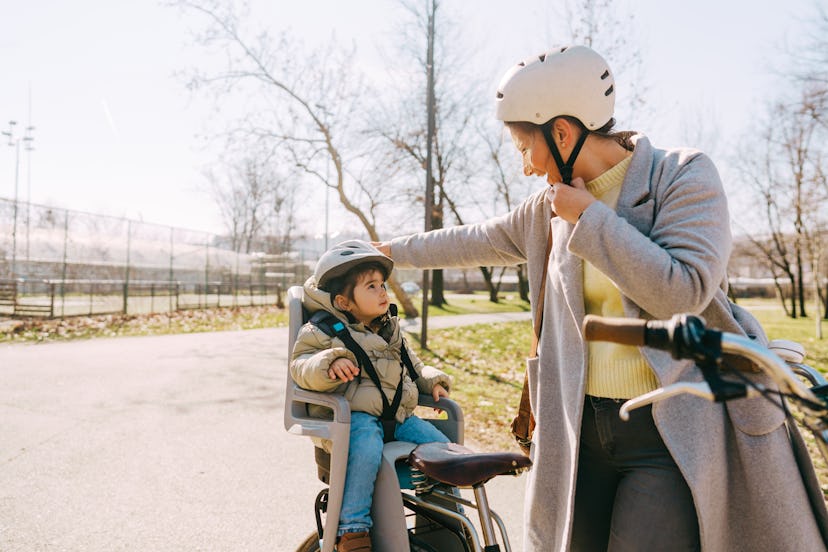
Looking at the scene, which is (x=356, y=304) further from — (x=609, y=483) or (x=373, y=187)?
(x=373, y=187)

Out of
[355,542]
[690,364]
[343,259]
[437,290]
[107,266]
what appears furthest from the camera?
[437,290]

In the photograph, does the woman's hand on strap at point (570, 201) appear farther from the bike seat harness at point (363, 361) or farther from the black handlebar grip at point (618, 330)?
the bike seat harness at point (363, 361)

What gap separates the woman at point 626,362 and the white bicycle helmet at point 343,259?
0.93 m

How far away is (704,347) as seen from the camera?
1.18 meters

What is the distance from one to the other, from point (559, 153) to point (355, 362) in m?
1.29

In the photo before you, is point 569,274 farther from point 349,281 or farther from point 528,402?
point 349,281

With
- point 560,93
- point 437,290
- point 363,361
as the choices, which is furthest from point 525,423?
point 437,290

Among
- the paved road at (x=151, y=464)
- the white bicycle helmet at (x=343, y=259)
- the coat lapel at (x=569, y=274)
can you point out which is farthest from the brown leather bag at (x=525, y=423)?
the paved road at (x=151, y=464)

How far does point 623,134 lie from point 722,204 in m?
0.50

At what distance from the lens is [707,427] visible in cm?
170

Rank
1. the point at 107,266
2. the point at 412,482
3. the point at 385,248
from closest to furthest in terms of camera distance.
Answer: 1. the point at 412,482
2. the point at 385,248
3. the point at 107,266

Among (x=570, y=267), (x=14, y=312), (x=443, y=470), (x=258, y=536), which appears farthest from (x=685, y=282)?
(x=14, y=312)

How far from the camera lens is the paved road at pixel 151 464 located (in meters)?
4.03

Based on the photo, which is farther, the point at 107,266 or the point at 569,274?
the point at 107,266
